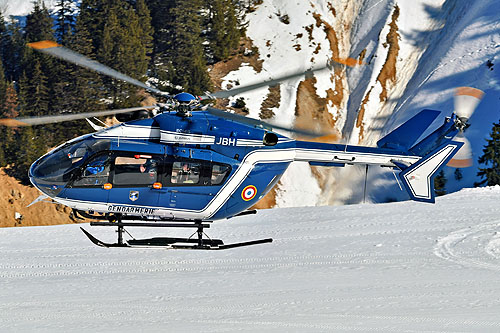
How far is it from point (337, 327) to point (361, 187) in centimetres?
2759

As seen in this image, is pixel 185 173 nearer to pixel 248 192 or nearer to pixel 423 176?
pixel 248 192

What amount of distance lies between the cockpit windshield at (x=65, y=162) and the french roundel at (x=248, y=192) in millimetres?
3326

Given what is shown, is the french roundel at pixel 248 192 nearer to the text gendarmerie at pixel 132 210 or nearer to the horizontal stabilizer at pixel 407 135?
the text gendarmerie at pixel 132 210

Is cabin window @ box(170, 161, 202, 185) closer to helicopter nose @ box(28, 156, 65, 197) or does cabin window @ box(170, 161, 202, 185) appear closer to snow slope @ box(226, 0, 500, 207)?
helicopter nose @ box(28, 156, 65, 197)

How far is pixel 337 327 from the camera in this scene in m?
11.1

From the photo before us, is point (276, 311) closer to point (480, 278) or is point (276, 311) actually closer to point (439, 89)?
point (480, 278)

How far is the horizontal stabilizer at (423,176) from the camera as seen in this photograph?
1545 centimetres

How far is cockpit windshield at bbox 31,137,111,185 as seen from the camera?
13711 millimetres

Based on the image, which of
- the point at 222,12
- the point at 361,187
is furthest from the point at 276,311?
the point at 222,12

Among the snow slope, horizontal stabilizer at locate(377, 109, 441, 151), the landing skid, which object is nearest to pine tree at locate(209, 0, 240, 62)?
the snow slope

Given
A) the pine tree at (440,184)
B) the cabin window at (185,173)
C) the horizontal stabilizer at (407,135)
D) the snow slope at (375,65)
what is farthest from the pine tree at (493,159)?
the cabin window at (185,173)

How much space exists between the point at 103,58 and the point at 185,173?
89.6 ft

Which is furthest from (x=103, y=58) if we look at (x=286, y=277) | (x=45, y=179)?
(x=286, y=277)

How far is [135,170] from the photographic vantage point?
1388 centimetres
